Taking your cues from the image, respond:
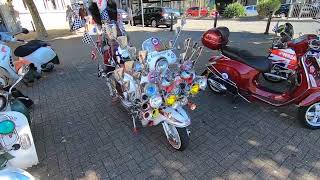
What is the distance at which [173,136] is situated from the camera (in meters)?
3.36

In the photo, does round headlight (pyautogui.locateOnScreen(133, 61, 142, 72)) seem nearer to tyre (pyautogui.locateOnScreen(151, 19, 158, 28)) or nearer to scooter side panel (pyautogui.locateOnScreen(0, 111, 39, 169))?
scooter side panel (pyautogui.locateOnScreen(0, 111, 39, 169))

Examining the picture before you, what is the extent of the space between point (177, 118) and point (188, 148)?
0.63m

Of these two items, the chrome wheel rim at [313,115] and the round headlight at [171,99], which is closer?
the round headlight at [171,99]

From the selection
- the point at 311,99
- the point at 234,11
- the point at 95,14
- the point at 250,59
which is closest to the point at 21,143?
the point at 95,14

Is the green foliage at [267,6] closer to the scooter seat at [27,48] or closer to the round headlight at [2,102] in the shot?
the scooter seat at [27,48]

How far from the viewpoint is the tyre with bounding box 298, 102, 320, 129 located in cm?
364

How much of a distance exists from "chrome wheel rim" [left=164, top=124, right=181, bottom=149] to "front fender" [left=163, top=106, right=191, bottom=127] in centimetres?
19

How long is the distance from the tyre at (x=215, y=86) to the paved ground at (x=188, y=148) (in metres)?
0.14

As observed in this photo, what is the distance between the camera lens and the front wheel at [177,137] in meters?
3.18

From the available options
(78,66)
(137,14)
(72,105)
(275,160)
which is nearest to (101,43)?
(72,105)

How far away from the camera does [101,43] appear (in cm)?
487

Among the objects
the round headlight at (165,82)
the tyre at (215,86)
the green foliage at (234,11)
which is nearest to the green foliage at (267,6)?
the green foliage at (234,11)

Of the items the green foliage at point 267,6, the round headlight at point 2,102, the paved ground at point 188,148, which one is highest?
the green foliage at point 267,6

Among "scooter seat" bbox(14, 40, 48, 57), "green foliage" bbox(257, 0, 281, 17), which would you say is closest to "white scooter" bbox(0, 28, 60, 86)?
"scooter seat" bbox(14, 40, 48, 57)
